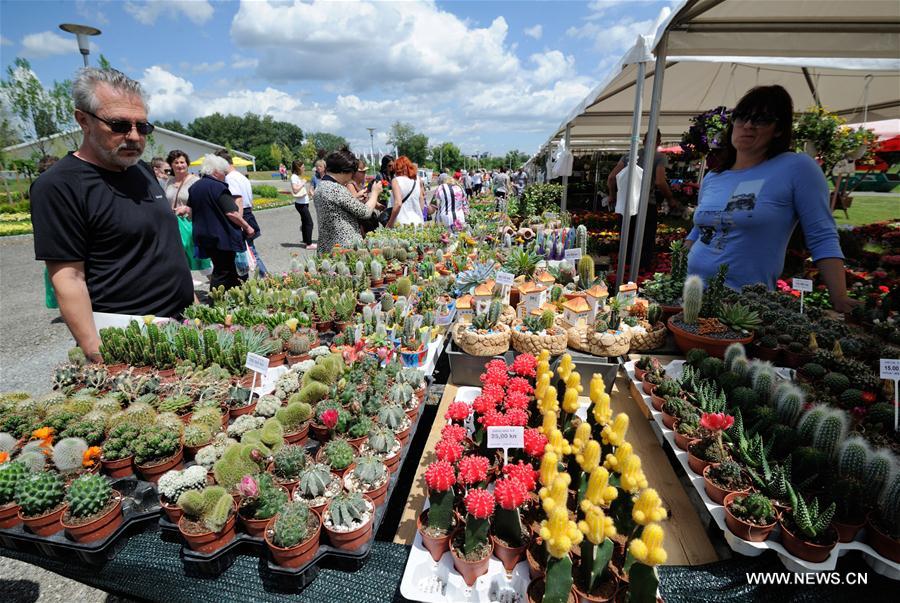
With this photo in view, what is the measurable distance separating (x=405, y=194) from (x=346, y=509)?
5.44 metres

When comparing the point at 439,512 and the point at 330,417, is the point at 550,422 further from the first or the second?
the point at 330,417

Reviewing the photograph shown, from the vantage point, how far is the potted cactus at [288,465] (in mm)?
1641

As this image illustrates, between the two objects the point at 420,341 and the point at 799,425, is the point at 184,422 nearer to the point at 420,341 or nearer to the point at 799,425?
the point at 420,341

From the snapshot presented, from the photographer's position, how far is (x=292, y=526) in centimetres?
134

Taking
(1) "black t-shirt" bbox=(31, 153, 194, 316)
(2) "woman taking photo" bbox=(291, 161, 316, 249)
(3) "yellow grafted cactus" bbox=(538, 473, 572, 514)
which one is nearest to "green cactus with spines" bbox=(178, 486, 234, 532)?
(3) "yellow grafted cactus" bbox=(538, 473, 572, 514)

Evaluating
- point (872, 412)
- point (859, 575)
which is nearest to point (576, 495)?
point (859, 575)

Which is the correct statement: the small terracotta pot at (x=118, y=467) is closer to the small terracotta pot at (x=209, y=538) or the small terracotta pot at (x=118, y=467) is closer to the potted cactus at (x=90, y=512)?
the potted cactus at (x=90, y=512)

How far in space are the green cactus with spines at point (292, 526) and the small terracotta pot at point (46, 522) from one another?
0.86 meters

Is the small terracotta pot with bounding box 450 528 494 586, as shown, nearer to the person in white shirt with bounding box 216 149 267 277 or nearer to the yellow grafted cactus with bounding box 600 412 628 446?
the yellow grafted cactus with bounding box 600 412 628 446

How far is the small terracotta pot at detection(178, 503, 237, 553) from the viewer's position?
1.37 metres

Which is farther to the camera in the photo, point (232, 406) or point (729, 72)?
point (729, 72)

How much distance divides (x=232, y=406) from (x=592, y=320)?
2.20m

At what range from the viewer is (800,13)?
3.12 meters

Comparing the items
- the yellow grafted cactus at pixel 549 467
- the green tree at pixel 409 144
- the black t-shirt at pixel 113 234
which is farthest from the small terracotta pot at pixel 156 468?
the green tree at pixel 409 144
